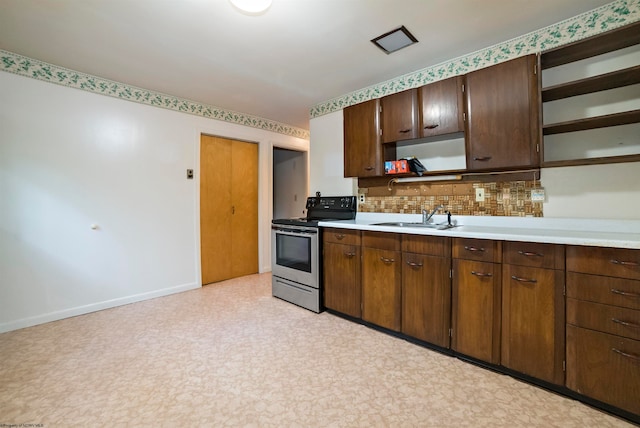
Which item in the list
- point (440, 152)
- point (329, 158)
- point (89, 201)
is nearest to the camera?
point (440, 152)

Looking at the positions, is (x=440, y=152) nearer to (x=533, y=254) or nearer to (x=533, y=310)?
(x=533, y=254)

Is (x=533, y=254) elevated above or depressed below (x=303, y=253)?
above

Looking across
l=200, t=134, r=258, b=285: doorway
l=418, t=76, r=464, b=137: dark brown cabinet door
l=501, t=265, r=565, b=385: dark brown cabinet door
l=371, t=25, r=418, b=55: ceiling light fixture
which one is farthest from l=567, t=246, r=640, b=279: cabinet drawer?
l=200, t=134, r=258, b=285: doorway

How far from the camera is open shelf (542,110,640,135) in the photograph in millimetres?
1612

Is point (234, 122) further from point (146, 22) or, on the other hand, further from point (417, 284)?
point (417, 284)

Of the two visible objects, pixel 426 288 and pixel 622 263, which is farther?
pixel 426 288

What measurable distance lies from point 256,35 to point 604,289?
2.72m

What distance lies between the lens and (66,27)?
2.00 metres

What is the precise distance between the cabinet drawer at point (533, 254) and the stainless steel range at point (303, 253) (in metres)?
1.57

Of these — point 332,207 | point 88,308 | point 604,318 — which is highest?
point 332,207

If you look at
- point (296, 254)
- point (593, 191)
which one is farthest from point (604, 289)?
point (296, 254)

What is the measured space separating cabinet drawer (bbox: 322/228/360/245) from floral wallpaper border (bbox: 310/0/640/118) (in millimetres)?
1596

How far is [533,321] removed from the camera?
63.8 inches

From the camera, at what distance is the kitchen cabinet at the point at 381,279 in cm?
222
